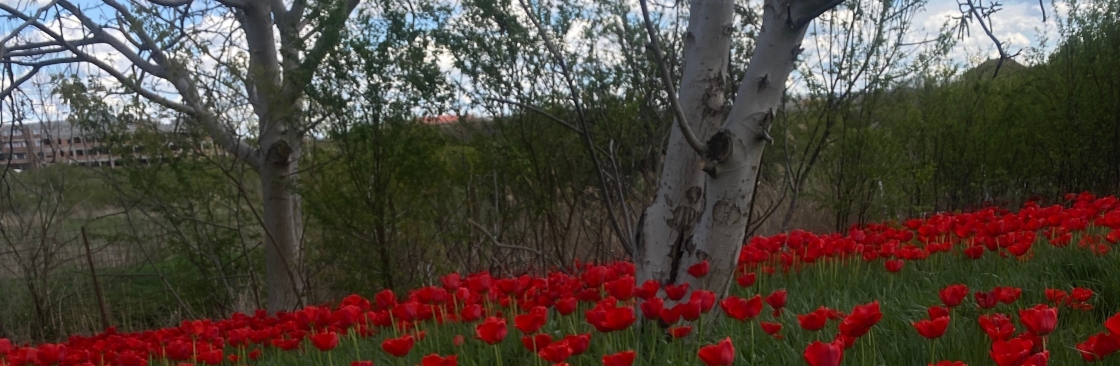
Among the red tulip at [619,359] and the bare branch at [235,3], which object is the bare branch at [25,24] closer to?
the bare branch at [235,3]

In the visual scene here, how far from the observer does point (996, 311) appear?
8.92 feet

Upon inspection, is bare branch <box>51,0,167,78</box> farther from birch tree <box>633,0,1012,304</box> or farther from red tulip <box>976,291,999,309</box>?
red tulip <box>976,291,999,309</box>

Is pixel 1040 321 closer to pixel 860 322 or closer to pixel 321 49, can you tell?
pixel 860 322

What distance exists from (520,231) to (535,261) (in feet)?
0.92

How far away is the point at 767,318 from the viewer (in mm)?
2820

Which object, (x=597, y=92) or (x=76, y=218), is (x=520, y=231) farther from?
(x=76, y=218)

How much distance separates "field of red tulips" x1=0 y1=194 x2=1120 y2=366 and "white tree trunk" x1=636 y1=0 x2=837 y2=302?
117 mm

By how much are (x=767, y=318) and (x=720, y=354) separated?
1202 millimetres

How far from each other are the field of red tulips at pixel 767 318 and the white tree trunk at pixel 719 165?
12 cm

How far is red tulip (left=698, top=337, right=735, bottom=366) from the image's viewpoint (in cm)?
167

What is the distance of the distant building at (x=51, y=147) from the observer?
679 cm

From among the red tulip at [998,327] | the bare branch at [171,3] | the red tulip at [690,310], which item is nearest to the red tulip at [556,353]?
the red tulip at [690,310]

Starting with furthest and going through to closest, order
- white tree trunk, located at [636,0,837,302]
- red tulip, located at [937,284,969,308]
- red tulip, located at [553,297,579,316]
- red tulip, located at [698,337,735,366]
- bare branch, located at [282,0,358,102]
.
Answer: bare branch, located at [282,0,358,102], white tree trunk, located at [636,0,837,302], red tulip, located at [553,297,579,316], red tulip, located at [937,284,969,308], red tulip, located at [698,337,735,366]

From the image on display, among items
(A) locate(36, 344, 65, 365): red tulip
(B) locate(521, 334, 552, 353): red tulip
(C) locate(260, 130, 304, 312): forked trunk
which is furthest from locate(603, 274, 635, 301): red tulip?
(C) locate(260, 130, 304, 312): forked trunk
